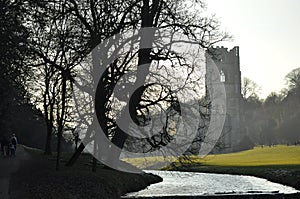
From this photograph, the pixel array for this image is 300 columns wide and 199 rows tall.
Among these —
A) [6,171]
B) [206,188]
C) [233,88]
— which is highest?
[233,88]

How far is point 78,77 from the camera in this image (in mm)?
23375

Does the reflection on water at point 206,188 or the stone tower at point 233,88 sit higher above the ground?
the stone tower at point 233,88

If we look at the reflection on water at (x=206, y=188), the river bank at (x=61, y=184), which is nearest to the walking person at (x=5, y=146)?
the river bank at (x=61, y=184)

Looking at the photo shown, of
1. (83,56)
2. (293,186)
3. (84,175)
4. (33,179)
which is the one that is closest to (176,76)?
(83,56)

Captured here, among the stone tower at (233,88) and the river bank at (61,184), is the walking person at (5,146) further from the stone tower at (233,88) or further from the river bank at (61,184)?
the stone tower at (233,88)

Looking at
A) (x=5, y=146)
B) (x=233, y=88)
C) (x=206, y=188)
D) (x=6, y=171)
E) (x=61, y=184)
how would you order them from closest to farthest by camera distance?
(x=61, y=184) < (x=6, y=171) < (x=206, y=188) < (x=5, y=146) < (x=233, y=88)

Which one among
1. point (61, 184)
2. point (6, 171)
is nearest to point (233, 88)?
point (6, 171)

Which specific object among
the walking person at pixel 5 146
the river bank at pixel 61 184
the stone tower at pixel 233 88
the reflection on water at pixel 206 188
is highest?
the stone tower at pixel 233 88

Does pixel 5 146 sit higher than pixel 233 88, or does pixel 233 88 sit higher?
pixel 233 88

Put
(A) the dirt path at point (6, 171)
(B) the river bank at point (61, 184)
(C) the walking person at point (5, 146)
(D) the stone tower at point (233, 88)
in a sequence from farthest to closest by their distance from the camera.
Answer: (D) the stone tower at point (233, 88)
(C) the walking person at point (5, 146)
(B) the river bank at point (61, 184)
(A) the dirt path at point (6, 171)

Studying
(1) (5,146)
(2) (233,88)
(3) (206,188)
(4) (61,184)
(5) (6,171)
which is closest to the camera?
(4) (61,184)

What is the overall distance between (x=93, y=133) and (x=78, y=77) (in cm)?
256

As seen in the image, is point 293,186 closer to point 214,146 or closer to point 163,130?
point 214,146

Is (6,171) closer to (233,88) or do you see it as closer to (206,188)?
(206,188)
